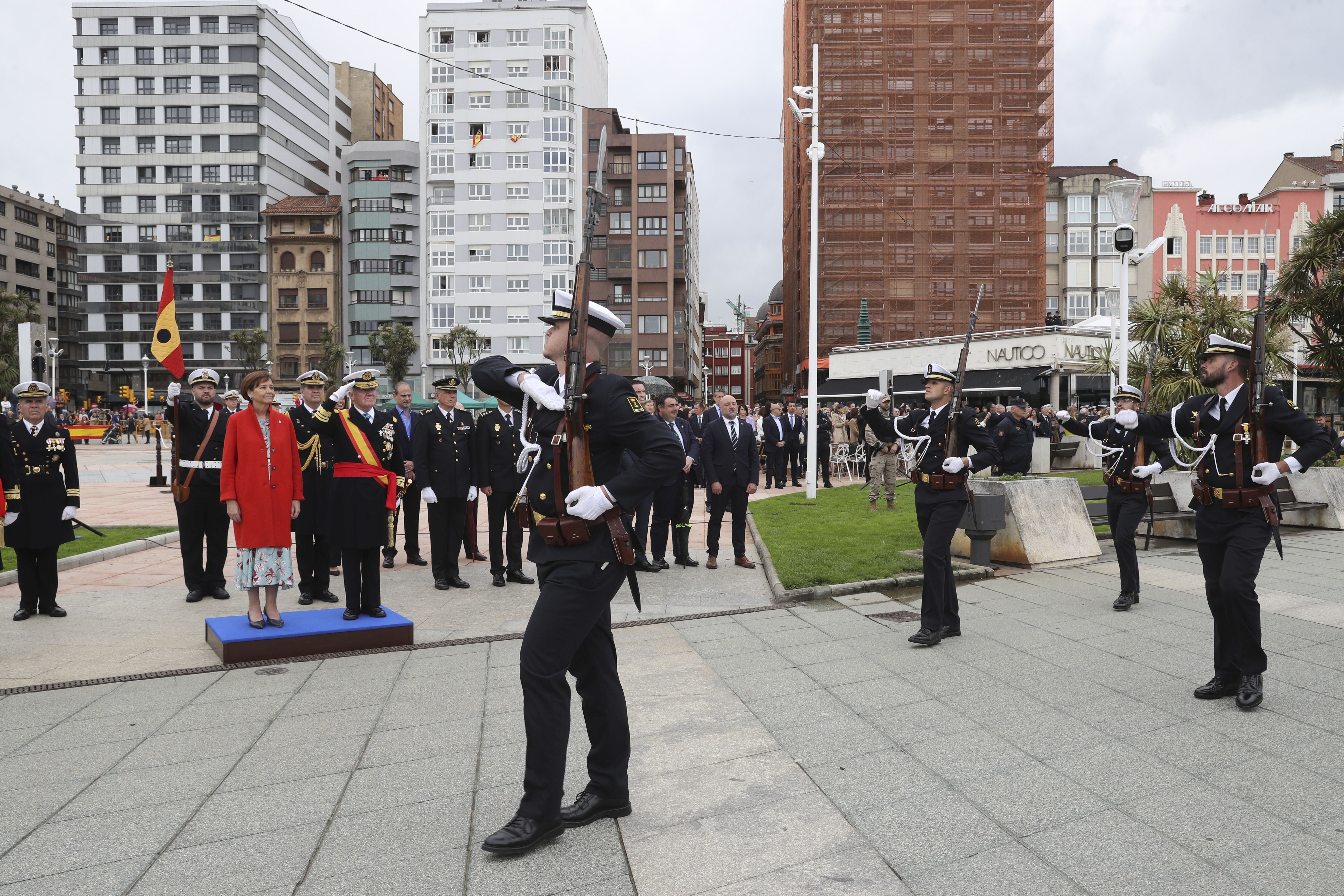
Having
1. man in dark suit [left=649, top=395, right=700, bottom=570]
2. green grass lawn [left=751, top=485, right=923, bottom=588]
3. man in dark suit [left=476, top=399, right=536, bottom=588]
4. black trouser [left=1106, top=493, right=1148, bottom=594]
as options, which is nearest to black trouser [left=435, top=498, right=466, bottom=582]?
man in dark suit [left=476, top=399, right=536, bottom=588]

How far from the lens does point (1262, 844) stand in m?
3.36

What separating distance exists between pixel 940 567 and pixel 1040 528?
13.6 feet

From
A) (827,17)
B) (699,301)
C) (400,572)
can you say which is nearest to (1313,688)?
(400,572)

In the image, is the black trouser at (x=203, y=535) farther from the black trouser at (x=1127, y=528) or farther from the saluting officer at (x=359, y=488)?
the black trouser at (x=1127, y=528)

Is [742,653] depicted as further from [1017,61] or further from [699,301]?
[699,301]

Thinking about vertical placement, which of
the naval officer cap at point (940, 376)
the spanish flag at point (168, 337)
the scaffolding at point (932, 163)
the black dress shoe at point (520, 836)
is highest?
the scaffolding at point (932, 163)

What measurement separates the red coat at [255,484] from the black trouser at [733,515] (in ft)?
16.1

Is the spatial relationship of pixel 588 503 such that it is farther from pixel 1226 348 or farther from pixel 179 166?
pixel 179 166

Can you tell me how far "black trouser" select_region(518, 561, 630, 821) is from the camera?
3.41 m

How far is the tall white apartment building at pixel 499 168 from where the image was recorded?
221ft

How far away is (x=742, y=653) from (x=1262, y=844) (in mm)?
3503

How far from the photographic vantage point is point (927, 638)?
6523 mm

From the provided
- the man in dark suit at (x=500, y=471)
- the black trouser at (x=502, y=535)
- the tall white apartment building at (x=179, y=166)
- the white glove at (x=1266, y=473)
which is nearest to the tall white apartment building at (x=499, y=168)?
the tall white apartment building at (x=179, y=166)

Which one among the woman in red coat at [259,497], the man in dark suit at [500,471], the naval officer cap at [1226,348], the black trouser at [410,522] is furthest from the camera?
the black trouser at [410,522]
